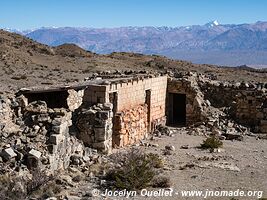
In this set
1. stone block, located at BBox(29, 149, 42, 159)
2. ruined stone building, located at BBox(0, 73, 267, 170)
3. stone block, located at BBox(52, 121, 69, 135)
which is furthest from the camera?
ruined stone building, located at BBox(0, 73, 267, 170)

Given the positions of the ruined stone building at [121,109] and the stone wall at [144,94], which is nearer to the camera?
the ruined stone building at [121,109]

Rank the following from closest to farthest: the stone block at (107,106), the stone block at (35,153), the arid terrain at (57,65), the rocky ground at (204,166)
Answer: the stone block at (35,153) < the rocky ground at (204,166) < the stone block at (107,106) < the arid terrain at (57,65)

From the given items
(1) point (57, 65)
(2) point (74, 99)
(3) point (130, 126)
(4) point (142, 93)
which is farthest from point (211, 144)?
(1) point (57, 65)

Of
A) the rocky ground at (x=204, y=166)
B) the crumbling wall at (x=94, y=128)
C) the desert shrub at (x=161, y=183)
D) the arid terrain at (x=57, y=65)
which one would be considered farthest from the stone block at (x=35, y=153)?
the arid terrain at (x=57, y=65)

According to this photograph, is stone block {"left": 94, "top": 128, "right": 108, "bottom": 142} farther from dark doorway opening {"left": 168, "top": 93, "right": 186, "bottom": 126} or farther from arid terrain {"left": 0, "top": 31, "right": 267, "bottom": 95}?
arid terrain {"left": 0, "top": 31, "right": 267, "bottom": 95}

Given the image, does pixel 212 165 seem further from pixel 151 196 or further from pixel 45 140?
pixel 45 140

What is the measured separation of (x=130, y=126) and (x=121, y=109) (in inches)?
31.3

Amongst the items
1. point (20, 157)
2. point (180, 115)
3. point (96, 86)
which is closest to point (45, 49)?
point (180, 115)

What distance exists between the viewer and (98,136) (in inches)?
590

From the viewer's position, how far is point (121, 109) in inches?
681

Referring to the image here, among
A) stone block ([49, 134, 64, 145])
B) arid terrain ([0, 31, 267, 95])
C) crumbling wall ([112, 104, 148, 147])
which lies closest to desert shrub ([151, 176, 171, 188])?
stone block ([49, 134, 64, 145])

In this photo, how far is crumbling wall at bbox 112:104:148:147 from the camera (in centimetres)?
1675

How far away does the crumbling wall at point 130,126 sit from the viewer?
55.0 feet

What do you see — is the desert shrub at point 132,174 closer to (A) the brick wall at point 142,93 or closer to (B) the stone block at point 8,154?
(B) the stone block at point 8,154
